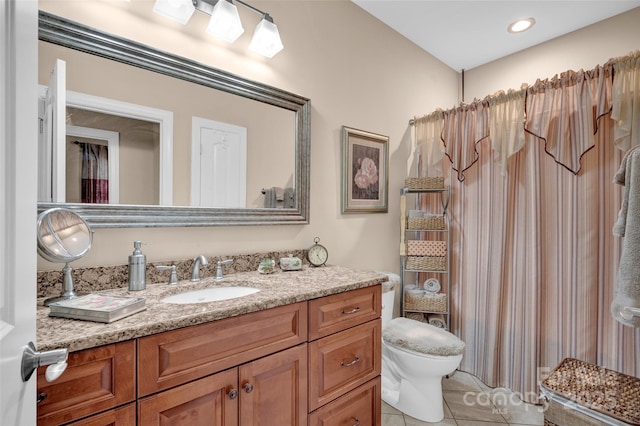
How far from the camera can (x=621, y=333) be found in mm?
1865

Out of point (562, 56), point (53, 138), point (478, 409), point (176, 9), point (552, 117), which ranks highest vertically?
point (562, 56)

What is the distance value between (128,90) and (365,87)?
153 centimetres

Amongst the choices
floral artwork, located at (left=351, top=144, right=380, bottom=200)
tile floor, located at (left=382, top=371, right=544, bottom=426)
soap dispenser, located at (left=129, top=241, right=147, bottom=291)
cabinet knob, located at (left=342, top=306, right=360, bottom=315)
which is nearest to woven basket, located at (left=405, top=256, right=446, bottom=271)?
floral artwork, located at (left=351, top=144, right=380, bottom=200)

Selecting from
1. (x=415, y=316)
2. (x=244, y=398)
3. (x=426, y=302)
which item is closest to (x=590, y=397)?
(x=426, y=302)

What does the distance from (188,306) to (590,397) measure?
1.87 m

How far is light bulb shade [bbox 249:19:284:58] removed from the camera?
1640 mm

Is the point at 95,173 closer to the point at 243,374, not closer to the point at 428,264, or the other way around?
the point at 243,374

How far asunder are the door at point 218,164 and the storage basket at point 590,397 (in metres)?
1.86

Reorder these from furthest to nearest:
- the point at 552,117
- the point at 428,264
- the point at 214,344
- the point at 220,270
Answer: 1. the point at 428,264
2. the point at 552,117
3. the point at 220,270
4. the point at 214,344

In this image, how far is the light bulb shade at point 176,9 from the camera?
138 cm

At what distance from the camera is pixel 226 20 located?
1.51 meters

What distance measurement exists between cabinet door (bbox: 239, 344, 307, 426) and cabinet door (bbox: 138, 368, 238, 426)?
0.04m

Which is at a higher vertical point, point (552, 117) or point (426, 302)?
point (552, 117)

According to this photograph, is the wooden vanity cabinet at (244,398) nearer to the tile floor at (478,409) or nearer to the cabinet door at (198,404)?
the cabinet door at (198,404)
